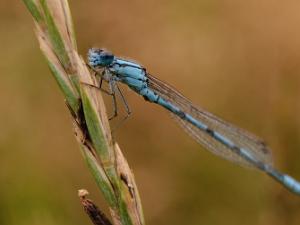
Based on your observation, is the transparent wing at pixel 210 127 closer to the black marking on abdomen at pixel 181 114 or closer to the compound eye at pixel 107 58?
the black marking on abdomen at pixel 181 114

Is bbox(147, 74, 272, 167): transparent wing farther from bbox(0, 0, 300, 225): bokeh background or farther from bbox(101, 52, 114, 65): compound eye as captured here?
bbox(0, 0, 300, 225): bokeh background

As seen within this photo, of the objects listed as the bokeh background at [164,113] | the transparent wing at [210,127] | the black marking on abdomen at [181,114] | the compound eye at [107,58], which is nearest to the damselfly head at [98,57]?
the compound eye at [107,58]

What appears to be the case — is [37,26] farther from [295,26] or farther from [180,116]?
[295,26]

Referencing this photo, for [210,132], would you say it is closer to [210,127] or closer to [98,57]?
Result: [210,127]

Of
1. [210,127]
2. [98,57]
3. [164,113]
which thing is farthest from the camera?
[164,113]

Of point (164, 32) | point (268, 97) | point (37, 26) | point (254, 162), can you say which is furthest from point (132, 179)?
point (164, 32)

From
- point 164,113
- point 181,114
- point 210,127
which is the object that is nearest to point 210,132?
point 210,127

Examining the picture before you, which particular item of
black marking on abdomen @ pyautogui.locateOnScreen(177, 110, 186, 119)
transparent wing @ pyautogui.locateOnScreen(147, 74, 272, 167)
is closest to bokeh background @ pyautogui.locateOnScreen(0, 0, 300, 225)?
transparent wing @ pyautogui.locateOnScreen(147, 74, 272, 167)
